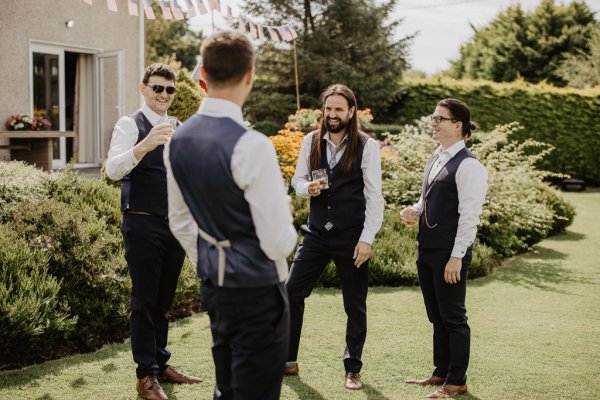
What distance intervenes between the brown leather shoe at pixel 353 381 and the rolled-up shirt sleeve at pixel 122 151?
2.04 m

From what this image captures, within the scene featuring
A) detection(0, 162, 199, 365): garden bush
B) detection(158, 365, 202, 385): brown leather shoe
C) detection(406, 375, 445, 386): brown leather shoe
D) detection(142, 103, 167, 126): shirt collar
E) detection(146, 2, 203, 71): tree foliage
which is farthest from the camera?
detection(146, 2, 203, 71): tree foliage

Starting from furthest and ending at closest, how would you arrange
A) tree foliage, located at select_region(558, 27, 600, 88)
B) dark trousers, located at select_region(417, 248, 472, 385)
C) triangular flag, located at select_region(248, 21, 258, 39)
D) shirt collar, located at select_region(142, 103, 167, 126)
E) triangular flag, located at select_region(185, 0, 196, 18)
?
tree foliage, located at select_region(558, 27, 600, 88), triangular flag, located at select_region(248, 21, 258, 39), triangular flag, located at select_region(185, 0, 196, 18), dark trousers, located at select_region(417, 248, 472, 385), shirt collar, located at select_region(142, 103, 167, 126)

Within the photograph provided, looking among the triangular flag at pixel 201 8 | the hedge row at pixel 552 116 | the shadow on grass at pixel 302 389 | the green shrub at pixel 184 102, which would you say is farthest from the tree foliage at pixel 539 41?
the shadow on grass at pixel 302 389

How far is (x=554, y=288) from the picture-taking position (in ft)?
25.7

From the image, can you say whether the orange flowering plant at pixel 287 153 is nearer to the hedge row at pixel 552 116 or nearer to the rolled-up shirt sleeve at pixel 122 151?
the rolled-up shirt sleeve at pixel 122 151

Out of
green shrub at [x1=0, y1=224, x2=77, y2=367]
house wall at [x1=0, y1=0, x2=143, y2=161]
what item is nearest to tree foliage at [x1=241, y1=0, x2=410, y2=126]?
house wall at [x1=0, y1=0, x2=143, y2=161]

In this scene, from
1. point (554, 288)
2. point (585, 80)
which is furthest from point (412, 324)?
point (585, 80)

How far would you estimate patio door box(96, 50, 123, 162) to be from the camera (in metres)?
13.7

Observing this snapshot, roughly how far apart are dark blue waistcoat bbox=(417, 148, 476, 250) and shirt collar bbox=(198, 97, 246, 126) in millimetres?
2017

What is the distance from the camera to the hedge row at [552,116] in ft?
64.1

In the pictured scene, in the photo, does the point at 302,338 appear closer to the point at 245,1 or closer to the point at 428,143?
the point at 428,143

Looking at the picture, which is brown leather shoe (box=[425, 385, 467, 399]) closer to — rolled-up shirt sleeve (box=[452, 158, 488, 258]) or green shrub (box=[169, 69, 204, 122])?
rolled-up shirt sleeve (box=[452, 158, 488, 258])

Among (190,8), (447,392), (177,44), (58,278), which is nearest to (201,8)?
(190,8)

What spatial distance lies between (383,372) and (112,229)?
3.31m
